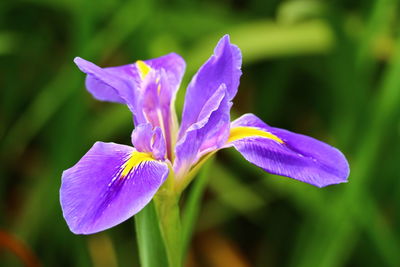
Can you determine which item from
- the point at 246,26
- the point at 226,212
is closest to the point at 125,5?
the point at 246,26

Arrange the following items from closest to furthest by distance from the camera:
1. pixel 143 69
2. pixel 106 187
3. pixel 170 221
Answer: pixel 106 187
pixel 170 221
pixel 143 69

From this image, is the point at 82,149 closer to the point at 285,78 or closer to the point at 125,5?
the point at 125,5

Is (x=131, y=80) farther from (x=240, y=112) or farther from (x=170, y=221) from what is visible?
(x=240, y=112)

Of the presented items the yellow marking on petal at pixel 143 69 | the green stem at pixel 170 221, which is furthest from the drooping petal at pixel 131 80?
the green stem at pixel 170 221

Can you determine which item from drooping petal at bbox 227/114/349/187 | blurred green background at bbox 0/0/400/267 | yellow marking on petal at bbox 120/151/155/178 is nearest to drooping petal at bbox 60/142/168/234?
yellow marking on petal at bbox 120/151/155/178

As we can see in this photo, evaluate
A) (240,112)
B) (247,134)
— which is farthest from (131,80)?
(240,112)

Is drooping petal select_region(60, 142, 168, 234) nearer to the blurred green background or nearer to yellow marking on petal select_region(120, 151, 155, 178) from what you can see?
yellow marking on petal select_region(120, 151, 155, 178)
